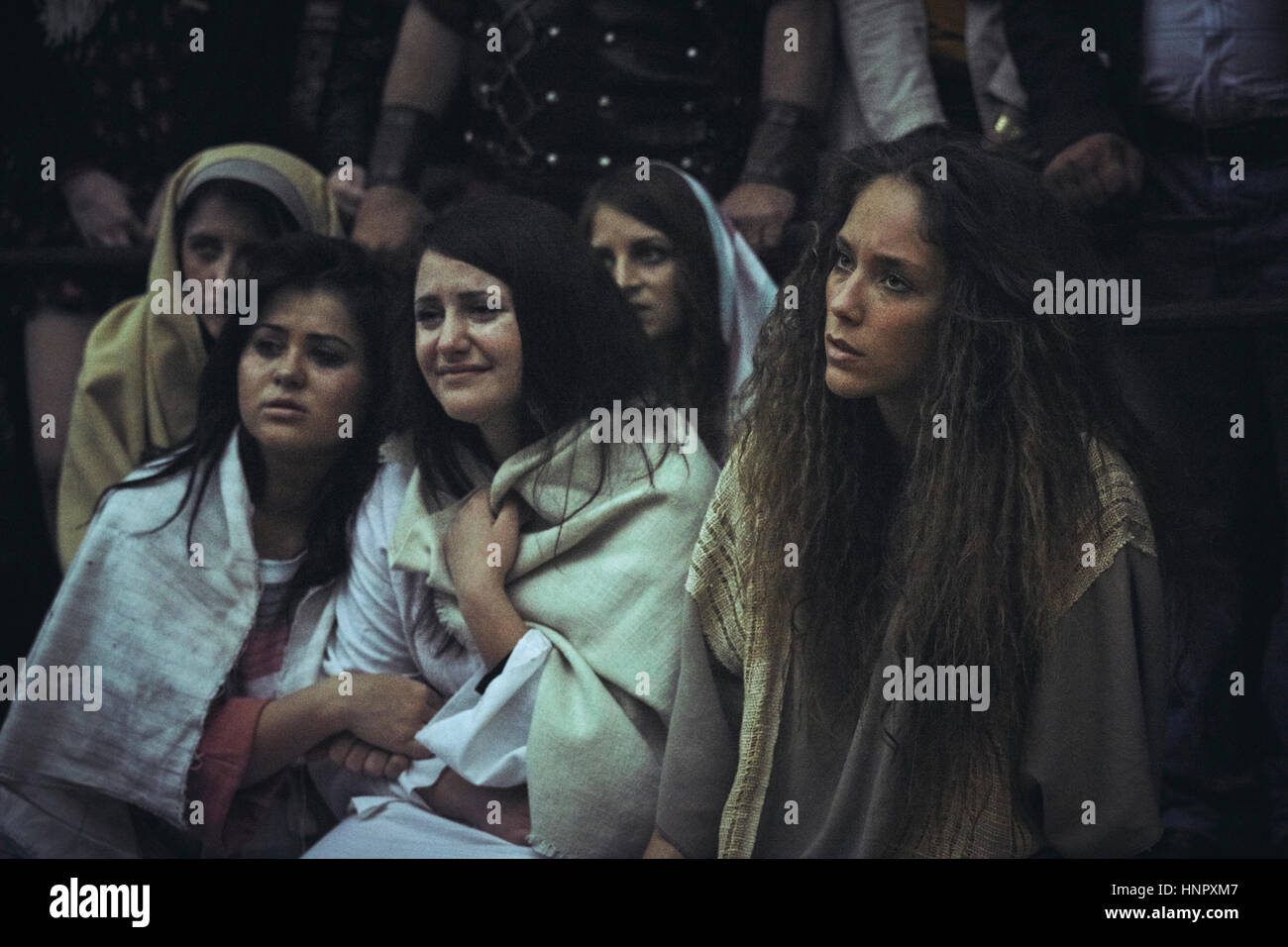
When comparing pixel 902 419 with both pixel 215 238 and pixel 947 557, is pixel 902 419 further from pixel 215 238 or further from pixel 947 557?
pixel 215 238

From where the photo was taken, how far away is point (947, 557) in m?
2.31

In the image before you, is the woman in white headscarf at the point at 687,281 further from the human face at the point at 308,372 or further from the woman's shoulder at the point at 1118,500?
the woman's shoulder at the point at 1118,500

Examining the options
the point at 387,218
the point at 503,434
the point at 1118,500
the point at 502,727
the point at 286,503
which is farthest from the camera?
the point at 387,218

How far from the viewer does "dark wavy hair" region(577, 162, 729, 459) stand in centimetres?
277

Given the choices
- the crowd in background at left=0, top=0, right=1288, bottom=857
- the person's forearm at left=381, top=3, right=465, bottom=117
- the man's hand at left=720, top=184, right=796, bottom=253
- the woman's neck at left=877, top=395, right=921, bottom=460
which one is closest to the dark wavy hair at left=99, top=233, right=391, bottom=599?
the crowd in background at left=0, top=0, right=1288, bottom=857

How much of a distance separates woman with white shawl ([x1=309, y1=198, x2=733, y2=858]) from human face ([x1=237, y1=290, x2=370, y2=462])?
11 cm

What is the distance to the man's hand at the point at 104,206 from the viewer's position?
122 inches

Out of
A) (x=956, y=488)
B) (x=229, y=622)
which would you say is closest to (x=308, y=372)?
→ (x=229, y=622)

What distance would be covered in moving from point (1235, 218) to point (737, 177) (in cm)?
94

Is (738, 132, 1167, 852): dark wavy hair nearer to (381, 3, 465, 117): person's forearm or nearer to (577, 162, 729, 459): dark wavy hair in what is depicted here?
(577, 162, 729, 459): dark wavy hair

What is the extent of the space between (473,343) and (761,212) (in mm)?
645

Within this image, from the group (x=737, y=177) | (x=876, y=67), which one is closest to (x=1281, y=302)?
(x=876, y=67)
